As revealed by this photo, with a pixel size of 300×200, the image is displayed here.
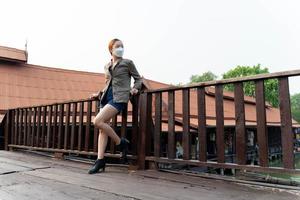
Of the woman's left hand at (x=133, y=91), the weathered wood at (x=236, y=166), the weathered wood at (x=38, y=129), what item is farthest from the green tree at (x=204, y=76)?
the weathered wood at (x=236, y=166)

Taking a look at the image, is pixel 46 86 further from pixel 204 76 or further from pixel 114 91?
pixel 204 76

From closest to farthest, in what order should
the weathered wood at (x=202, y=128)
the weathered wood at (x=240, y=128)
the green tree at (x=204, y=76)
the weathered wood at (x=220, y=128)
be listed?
the weathered wood at (x=240, y=128), the weathered wood at (x=220, y=128), the weathered wood at (x=202, y=128), the green tree at (x=204, y=76)

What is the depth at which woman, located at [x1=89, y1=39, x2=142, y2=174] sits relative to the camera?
245 cm

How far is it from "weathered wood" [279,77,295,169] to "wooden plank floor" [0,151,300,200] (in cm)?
18

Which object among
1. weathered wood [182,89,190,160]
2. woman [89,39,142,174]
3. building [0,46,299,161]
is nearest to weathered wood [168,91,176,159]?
weathered wood [182,89,190,160]

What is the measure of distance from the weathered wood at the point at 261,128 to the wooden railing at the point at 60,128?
1.14 meters

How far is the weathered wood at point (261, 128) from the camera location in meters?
1.76

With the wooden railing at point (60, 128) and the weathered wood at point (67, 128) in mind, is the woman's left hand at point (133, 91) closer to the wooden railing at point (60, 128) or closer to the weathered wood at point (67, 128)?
the wooden railing at point (60, 128)

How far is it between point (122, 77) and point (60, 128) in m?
1.50

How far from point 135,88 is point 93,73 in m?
11.3

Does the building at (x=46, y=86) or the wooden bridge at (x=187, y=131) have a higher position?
the building at (x=46, y=86)

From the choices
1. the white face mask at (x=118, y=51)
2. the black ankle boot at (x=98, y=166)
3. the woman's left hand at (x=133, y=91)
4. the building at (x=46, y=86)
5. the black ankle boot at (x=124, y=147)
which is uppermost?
the building at (x=46, y=86)

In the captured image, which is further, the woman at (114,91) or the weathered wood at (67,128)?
the weathered wood at (67,128)

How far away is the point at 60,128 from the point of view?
362 cm
